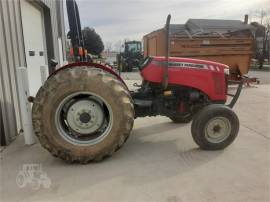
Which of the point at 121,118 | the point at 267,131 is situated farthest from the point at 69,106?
the point at 267,131

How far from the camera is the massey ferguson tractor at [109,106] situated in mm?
3568

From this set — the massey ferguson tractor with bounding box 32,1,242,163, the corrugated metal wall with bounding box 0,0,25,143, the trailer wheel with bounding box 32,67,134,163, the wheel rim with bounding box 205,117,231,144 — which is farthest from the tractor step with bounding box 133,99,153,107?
the corrugated metal wall with bounding box 0,0,25,143

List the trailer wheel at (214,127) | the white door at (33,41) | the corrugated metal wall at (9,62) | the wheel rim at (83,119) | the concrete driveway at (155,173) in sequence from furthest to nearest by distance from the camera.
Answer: the white door at (33,41)
the corrugated metal wall at (9,62)
the trailer wheel at (214,127)
the wheel rim at (83,119)
the concrete driveway at (155,173)

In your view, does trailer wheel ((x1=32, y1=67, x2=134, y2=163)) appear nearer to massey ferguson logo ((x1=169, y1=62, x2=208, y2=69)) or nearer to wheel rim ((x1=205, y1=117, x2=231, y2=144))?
massey ferguson logo ((x1=169, y1=62, x2=208, y2=69))

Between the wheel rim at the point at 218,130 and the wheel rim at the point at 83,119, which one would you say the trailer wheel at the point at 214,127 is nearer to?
the wheel rim at the point at 218,130

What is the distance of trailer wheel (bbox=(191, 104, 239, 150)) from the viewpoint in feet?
12.8

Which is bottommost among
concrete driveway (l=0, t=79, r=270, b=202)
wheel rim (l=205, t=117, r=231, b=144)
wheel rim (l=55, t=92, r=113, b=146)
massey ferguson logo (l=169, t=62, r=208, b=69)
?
concrete driveway (l=0, t=79, r=270, b=202)

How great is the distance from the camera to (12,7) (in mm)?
4750

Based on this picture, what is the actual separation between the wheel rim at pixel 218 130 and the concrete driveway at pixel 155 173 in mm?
188

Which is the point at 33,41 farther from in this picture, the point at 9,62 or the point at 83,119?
the point at 83,119

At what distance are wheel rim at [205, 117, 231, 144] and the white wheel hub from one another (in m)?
1.49

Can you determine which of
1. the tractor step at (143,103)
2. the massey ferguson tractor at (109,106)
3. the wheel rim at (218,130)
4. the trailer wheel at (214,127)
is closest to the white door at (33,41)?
the massey ferguson tractor at (109,106)

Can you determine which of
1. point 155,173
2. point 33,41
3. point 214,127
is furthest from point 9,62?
point 214,127

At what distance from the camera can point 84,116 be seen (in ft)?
12.1
